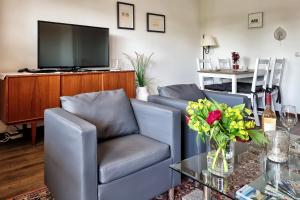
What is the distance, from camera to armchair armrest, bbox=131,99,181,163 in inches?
71.3

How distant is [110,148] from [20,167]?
1197 mm

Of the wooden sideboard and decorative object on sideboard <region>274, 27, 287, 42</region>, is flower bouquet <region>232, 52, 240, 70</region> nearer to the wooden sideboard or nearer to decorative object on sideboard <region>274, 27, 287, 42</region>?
decorative object on sideboard <region>274, 27, 287, 42</region>

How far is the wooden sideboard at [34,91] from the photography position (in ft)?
8.85

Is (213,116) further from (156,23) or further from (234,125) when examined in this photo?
(156,23)

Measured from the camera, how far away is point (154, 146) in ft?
5.80

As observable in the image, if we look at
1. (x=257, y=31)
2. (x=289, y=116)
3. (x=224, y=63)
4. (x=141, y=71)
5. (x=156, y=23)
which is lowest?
(x=289, y=116)

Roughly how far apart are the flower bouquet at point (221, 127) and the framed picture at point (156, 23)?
3.63 metres

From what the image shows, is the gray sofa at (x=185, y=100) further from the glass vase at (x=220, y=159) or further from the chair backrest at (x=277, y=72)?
the chair backrest at (x=277, y=72)

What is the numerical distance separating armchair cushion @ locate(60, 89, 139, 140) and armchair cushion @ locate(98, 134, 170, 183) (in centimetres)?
10

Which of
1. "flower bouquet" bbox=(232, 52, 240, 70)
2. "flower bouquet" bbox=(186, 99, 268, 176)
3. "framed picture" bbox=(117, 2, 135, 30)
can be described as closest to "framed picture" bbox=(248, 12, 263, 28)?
"flower bouquet" bbox=(232, 52, 240, 70)

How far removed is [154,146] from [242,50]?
376cm

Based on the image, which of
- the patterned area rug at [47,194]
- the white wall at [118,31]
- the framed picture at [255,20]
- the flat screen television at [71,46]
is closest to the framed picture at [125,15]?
the white wall at [118,31]

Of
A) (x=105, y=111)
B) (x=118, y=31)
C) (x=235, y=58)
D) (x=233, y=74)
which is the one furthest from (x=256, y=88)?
(x=105, y=111)

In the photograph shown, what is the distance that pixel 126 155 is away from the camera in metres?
1.61
